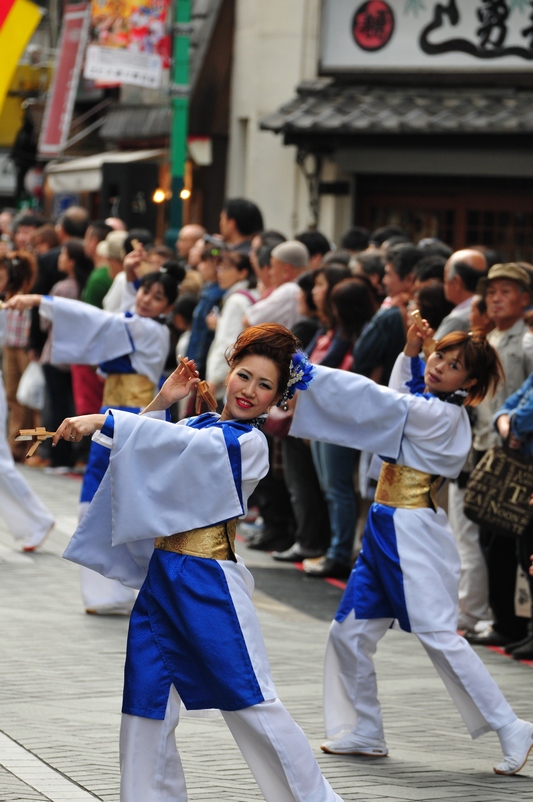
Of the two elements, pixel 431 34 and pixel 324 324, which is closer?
pixel 324 324

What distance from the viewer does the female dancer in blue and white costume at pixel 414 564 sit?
5367 mm

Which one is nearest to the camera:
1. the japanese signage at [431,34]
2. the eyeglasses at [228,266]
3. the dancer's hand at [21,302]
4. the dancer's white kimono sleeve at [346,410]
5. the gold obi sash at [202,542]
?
the gold obi sash at [202,542]

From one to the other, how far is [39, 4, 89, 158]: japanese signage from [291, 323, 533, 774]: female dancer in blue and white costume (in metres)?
15.4

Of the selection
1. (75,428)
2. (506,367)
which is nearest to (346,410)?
(75,428)

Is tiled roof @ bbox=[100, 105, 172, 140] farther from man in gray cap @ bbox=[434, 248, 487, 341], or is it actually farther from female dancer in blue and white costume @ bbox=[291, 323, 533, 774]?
female dancer in blue and white costume @ bbox=[291, 323, 533, 774]

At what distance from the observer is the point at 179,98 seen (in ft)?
43.6

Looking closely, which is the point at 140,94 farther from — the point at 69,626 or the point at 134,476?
the point at 134,476

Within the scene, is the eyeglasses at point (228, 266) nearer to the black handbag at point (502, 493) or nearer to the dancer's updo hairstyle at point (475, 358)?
the black handbag at point (502, 493)

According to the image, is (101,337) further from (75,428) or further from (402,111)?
(402,111)

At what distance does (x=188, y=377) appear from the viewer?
14.1 ft

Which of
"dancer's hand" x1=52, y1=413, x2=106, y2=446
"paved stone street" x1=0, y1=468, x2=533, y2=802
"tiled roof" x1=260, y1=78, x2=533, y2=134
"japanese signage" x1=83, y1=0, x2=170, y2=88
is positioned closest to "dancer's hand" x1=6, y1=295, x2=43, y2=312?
"paved stone street" x1=0, y1=468, x2=533, y2=802

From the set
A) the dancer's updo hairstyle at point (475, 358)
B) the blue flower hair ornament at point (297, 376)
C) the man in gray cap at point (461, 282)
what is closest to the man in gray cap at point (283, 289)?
the man in gray cap at point (461, 282)

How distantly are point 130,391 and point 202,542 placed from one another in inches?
148

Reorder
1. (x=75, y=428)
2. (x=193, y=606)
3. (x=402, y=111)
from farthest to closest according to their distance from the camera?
(x=402, y=111) → (x=193, y=606) → (x=75, y=428)
